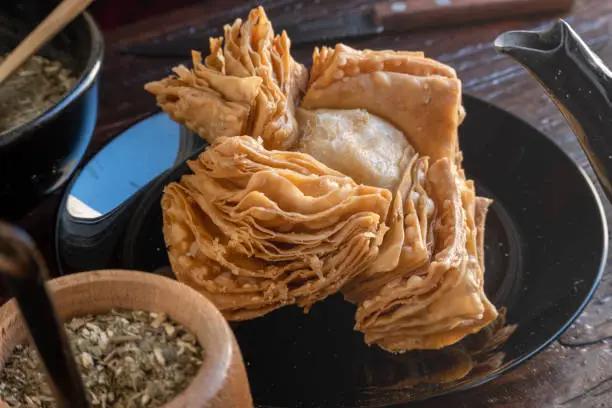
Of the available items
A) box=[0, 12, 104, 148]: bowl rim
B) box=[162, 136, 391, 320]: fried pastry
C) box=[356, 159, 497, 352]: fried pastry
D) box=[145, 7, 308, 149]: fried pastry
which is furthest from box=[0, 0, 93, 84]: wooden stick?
box=[356, 159, 497, 352]: fried pastry

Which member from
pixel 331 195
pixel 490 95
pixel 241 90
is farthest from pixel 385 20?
pixel 331 195

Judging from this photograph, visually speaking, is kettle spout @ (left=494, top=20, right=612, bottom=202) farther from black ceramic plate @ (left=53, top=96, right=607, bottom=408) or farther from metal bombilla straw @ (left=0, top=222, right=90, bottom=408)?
metal bombilla straw @ (left=0, top=222, right=90, bottom=408)

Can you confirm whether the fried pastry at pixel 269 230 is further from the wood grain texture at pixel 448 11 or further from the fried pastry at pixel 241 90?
the wood grain texture at pixel 448 11

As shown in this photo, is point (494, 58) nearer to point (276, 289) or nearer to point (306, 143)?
point (306, 143)

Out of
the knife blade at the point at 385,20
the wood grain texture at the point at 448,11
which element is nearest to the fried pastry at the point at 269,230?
the knife blade at the point at 385,20

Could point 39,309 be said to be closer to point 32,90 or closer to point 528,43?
point 528,43

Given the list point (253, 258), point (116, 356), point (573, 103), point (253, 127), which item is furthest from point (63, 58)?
point (573, 103)
